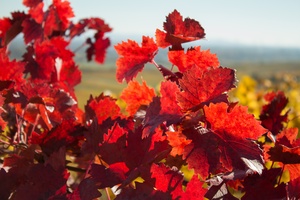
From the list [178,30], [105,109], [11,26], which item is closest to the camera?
[178,30]

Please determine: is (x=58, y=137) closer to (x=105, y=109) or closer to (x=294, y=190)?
(x=105, y=109)

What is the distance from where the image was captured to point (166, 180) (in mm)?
457

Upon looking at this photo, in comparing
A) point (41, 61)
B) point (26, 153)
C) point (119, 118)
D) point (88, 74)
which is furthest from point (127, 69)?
point (88, 74)

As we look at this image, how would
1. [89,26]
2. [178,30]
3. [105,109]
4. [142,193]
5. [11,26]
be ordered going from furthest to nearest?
[89,26] → [11,26] → [105,109] → [178,30] → [142,193]

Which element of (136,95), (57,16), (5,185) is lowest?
(5,185)

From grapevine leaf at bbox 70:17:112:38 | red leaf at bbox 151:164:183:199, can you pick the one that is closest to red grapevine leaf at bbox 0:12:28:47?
grapevine leaf at bbox 70:17:112:38

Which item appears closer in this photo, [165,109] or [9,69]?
[165,109]

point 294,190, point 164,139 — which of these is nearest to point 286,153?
point 294,190

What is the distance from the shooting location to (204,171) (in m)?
0.47

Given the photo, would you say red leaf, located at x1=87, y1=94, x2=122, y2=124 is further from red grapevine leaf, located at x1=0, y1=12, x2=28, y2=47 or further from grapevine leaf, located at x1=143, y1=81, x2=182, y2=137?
red grapevine leaf, located at x1=0, y1=12, x2=28, y2=47

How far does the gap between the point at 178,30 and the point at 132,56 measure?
8 cm

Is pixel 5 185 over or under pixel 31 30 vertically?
under

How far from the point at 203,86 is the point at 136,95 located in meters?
0.15

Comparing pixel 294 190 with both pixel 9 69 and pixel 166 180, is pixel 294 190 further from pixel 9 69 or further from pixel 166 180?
pixel 9 69
